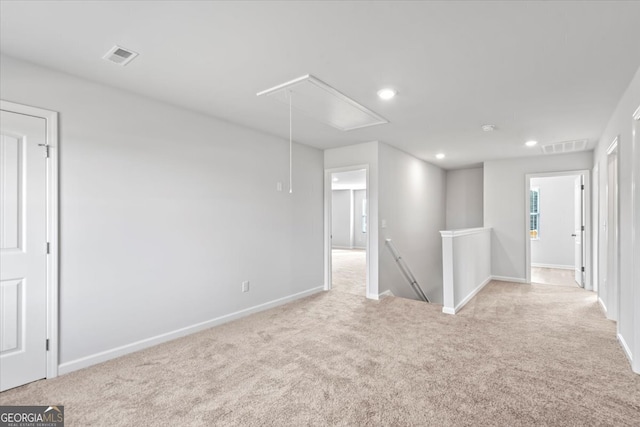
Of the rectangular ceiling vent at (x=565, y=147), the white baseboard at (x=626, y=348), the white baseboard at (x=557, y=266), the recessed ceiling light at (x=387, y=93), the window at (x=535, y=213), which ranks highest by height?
the recessed ceiling light at (x=387, y=93)

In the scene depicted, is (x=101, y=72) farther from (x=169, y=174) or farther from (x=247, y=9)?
(x=247, y=9)

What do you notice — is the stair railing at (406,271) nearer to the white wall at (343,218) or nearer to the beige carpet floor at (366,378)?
the beige carpet floor at (366,378)

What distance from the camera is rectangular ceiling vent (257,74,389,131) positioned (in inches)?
102

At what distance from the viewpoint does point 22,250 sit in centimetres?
225

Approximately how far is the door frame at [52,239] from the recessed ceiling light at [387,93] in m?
2.70

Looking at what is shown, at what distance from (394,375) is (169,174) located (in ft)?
9.10

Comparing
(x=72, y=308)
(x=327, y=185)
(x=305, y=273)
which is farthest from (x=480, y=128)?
(x=72, y=308)

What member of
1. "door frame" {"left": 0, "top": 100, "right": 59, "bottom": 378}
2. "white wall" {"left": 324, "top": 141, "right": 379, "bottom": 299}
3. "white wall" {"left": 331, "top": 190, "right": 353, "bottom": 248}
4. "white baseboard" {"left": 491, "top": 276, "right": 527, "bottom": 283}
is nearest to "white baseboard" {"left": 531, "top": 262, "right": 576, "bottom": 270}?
"white baseboard" {"left": 491, "top": 276, "right": 527, "bottom": 283}

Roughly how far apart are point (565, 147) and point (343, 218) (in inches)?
310

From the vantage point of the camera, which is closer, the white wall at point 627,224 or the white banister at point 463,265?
the white wall at point 627,224

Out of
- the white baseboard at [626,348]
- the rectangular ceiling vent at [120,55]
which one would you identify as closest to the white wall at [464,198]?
the white baseboard at [626,348]

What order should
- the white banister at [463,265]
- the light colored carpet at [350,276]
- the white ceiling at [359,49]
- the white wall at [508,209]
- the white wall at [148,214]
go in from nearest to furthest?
the white ceiling at [359,49] < the white wall at [148,214] < the white banister at [463,265] < the light colored carpet at [350,276] < the white wall at [508,209]

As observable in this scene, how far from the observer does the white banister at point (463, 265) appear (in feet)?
12.5

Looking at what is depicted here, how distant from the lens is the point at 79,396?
2.12 m
